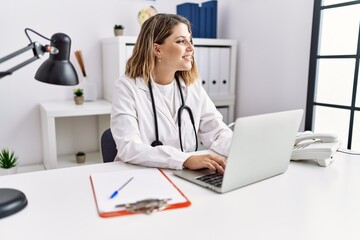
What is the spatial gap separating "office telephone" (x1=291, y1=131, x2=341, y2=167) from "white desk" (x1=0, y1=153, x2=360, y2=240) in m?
0.14

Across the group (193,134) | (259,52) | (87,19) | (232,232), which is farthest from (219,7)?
(232,232)

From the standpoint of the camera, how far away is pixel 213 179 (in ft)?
3.36

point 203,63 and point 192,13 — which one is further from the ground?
point 192,13

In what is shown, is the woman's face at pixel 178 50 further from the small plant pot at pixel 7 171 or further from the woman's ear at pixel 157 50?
the small plant pot at pixel 7 171

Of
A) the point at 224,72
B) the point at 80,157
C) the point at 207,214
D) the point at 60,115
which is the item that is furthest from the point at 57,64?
the point at 224,72

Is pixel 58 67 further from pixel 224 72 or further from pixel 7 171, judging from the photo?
pixel 224 72

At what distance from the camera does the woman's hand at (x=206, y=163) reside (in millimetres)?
1098

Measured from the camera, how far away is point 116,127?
1.34 metres

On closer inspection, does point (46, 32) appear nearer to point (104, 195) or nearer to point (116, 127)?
point (116, 127)

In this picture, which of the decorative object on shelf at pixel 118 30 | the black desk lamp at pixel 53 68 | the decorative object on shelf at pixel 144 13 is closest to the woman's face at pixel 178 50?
→ the black desk lamp at pixel 53 68

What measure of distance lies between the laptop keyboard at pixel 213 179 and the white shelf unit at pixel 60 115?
5.04 feet

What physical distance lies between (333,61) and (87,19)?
1883 mm

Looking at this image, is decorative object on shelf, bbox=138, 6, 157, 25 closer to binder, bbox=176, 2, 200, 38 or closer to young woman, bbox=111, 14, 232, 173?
binder, bbox=176, 2, 200, 38

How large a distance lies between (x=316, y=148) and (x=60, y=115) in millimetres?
1722
